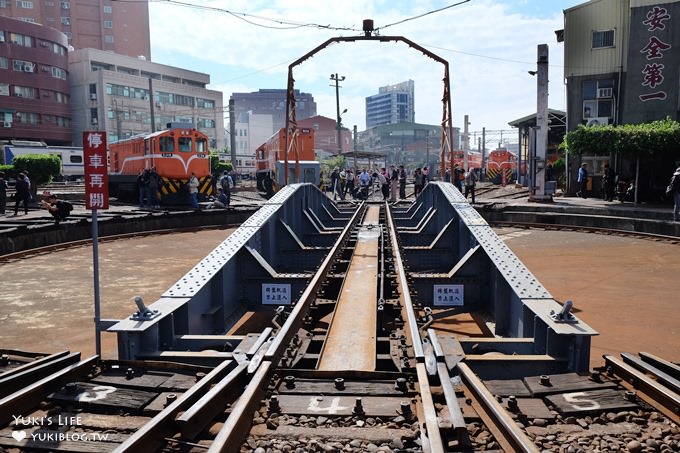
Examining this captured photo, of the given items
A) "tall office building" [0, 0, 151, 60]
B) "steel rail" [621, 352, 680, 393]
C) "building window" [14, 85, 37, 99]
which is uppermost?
"tall office building" [0, 0, 151, 60]

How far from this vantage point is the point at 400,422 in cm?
314

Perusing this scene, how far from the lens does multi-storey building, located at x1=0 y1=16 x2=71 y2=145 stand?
184ft

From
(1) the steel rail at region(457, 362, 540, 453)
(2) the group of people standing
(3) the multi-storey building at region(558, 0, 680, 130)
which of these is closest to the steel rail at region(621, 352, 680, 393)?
(1) the steel rail at region(457, 362, 540, 453)

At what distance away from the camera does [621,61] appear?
80.7ft

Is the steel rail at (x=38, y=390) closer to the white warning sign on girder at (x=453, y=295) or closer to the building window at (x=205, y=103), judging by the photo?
the white warning sign on girder at (x=453, y=295)

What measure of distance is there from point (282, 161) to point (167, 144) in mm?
6501

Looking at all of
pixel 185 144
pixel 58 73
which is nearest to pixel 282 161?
pixel 185 144

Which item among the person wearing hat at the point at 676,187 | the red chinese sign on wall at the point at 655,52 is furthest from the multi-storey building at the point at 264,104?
the person wearing hat at the point at 676,187

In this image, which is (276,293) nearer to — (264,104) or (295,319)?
(295,319)

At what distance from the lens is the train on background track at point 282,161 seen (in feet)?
85.1

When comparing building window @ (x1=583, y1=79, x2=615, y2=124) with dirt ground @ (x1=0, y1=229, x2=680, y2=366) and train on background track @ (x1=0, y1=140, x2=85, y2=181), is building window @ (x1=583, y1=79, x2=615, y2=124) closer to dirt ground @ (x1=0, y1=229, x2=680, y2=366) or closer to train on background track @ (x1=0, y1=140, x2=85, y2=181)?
dirt ground @ (x1=0, y1=229, x2=680, y2=366)

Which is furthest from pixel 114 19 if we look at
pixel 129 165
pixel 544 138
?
pixel 544 138

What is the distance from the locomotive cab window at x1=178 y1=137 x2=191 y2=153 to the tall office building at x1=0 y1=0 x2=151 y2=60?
7137 cm

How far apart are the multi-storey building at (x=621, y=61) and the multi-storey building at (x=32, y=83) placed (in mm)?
55321
